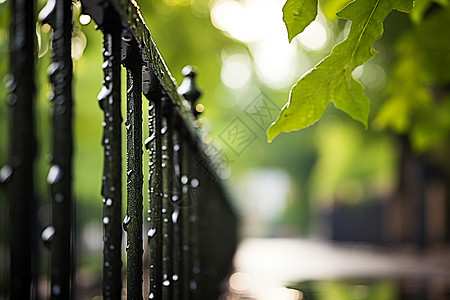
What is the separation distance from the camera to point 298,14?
163cm

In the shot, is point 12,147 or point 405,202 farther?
point 405,202

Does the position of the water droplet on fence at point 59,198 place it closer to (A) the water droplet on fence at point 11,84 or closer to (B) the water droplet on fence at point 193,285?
(A) the water droplet on fence at point 11,84

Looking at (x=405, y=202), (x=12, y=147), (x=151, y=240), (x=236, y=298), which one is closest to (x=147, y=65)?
(x=151, y=240)

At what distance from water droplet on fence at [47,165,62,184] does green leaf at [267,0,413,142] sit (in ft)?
2.52

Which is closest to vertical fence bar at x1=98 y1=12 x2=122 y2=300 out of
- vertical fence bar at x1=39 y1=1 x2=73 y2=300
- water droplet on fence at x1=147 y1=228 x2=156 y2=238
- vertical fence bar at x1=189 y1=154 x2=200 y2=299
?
vertical fence bar at x1=39 y1=1 x2=73 y2=300

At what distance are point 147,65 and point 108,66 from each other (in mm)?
352

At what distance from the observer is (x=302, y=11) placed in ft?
5.33

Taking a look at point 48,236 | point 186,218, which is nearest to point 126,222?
point 48,236

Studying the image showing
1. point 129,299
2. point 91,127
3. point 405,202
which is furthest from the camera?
point 405,202

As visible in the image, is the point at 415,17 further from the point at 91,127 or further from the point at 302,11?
the point at 91,127

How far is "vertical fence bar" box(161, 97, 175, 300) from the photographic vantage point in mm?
2174

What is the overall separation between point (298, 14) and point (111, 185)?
0.70 meters

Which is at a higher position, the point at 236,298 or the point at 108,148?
the point at 236,298

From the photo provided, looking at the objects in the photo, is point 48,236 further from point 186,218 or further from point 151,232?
point 186,218
